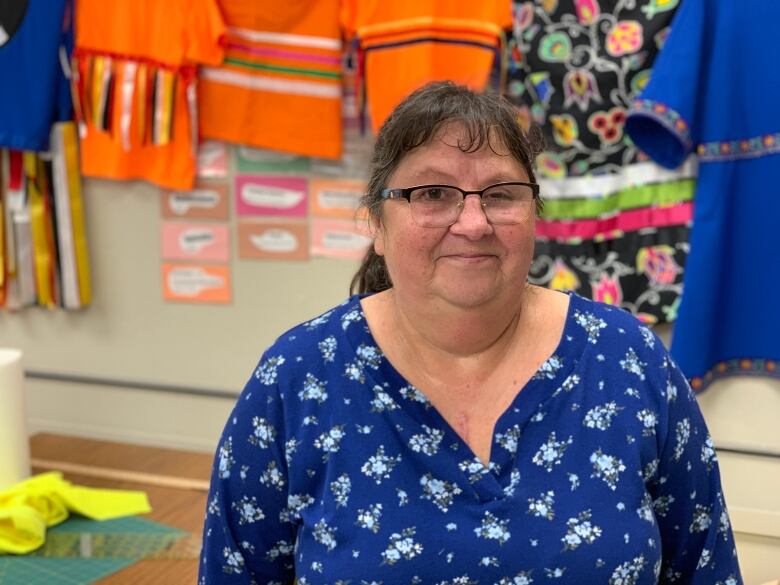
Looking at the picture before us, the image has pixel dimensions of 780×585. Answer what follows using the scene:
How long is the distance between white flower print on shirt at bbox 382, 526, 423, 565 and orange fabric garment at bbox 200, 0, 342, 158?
1059 mm

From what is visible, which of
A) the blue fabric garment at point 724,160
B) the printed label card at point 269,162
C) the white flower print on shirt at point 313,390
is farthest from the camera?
the printed label card at point 269,162

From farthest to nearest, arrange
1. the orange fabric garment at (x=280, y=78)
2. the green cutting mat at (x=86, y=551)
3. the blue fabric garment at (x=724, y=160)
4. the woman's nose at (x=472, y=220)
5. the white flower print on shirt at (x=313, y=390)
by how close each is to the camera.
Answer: the orange fabric garment at (x=280, y=78)
the blue fabric garment at (x=724, y=160)
the green cutting mat at (x=86, y=551)
the white flower print on shirt at (x=313, y=390)
the woman's nose at (x=472, y=220)

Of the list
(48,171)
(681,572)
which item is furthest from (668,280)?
(48,171)

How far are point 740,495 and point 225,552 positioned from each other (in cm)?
107

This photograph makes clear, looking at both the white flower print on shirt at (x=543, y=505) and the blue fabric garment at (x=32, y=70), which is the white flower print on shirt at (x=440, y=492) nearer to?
the white flower print on shirt at (x=543, y=505)

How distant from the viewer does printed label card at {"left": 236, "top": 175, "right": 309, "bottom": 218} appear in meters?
1.91

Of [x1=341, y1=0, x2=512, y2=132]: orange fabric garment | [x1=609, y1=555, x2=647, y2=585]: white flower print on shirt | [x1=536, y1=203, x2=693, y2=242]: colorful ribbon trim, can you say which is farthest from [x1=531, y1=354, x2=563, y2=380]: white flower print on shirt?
[x1=341, y1=0, x2=512, y2=132]: orange fabric garment

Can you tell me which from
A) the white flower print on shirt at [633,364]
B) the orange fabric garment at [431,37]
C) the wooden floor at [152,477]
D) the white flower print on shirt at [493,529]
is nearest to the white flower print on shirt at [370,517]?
the white flower print on shirt at [493,529]

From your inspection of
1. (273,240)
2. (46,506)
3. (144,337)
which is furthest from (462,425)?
(144,337)

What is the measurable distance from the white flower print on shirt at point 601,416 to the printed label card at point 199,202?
1.20 meters

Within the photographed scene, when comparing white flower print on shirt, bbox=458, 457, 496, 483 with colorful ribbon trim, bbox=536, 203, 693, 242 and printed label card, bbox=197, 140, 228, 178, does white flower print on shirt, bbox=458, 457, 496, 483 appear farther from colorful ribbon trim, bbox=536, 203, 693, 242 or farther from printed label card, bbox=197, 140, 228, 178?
printed label card, bbox=197, 140, 228, 178

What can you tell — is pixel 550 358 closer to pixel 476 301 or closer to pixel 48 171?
pixel 476 301

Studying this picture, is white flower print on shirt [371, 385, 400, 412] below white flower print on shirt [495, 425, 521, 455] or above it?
above

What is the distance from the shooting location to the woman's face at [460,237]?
92 centimetres
